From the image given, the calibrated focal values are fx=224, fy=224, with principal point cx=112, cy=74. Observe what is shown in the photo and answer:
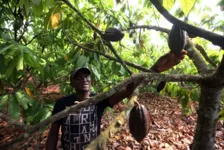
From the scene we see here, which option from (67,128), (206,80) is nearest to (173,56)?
(206,80)

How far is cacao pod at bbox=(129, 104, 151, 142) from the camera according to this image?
698mm

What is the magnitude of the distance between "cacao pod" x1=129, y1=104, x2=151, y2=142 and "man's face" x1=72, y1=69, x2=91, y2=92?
113 cm

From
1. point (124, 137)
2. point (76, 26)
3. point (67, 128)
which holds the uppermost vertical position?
point (76, 26)

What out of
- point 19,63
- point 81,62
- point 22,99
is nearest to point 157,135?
point 81,62

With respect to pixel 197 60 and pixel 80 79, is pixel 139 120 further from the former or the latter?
pixel 80 79

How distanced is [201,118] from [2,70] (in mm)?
1166

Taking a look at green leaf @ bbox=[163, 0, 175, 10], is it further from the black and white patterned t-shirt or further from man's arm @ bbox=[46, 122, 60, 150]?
man's arm @ bbox=[46, 122, 60, 150]

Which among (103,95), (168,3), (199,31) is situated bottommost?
(103,95)

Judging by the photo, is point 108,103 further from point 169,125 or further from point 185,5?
point 169,125

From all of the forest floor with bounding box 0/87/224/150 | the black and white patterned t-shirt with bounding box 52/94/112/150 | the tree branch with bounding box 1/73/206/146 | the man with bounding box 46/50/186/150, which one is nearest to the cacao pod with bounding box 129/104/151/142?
the tree branch with bounding box 1/73/206/146

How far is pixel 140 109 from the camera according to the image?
691 millimetres

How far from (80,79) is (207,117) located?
3.83 feet

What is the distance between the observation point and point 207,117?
37.1 inches

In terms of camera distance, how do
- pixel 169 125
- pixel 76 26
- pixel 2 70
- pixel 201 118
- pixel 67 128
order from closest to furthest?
pixel 201 118
pixel 2 70
pixel 67 128
pixel 76 26
pixel 169 125
